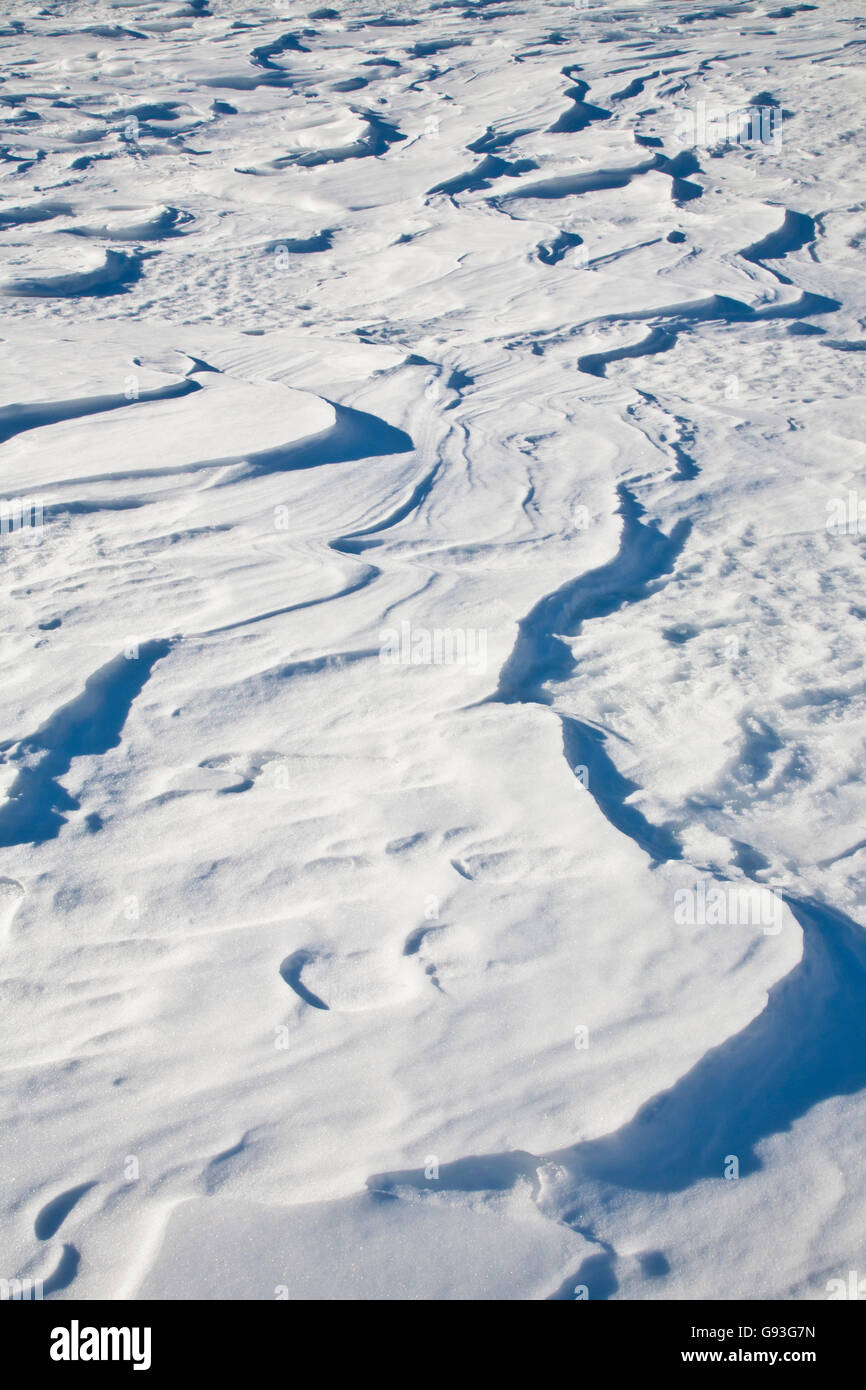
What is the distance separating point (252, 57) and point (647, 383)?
739cm

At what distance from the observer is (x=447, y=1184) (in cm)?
141

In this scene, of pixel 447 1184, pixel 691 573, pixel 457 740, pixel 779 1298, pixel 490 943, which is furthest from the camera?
pixel 691 573

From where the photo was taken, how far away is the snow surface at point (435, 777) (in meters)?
1.40

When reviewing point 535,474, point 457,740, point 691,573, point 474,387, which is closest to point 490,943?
point 457,740

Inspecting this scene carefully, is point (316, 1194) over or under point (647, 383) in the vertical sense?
under

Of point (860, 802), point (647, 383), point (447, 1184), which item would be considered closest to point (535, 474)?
point (647, 383)

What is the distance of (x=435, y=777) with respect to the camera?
210 cm

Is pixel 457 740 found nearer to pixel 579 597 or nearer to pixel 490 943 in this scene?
pixel 490 943

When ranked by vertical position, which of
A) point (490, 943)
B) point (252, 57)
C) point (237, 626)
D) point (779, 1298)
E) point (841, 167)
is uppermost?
point (252, 57)

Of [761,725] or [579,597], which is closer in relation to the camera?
[761,725]

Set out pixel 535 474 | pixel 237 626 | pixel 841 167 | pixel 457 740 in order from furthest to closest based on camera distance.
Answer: pixel 841 167 → pixel 535 474 → pixel 237 626 → pixel 457 740

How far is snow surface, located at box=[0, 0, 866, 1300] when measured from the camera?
140cm

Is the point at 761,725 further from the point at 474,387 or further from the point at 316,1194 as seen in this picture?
the point at 474,387

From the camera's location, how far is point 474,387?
13.5ft
